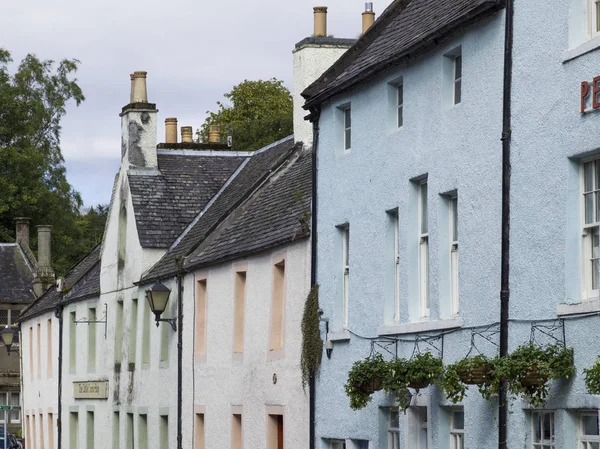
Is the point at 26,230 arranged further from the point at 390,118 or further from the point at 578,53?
the point at 578,53

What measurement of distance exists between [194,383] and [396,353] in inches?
Answer: 429

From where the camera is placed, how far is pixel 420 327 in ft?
62.1

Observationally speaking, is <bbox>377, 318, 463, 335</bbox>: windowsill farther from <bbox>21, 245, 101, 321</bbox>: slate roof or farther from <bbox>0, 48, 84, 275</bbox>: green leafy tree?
<bbox>0, 48, 84, 275</bbox>: green leafy tree

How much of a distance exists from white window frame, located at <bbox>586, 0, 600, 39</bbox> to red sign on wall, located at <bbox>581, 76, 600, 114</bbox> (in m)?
0.64

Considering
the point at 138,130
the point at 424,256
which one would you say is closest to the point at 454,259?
the point at 424,256

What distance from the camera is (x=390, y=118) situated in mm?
20797

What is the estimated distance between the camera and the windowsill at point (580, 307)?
14.3 m

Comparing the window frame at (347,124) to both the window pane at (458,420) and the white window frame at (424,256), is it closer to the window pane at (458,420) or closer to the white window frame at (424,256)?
the white window frame at (424,256)

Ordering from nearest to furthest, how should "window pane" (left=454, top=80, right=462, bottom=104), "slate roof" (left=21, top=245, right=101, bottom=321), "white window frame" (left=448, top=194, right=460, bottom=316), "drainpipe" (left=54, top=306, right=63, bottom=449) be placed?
"white window frame" (left=448, top=194, right=460, bottom=316) → "window pane" (left=454, top=80, right=462, bottom=104) → "slate roof" (left=21, top=245, right=101, bottom=321) → "drainpipe" (left=54, top=306, right=63, bottom=449)

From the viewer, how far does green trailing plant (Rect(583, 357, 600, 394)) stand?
531 inches

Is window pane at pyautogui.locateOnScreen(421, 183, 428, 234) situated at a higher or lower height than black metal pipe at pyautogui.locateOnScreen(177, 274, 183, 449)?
higher

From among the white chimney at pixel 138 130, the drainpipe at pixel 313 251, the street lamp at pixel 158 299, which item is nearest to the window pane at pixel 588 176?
the drainpipe at pixel 313 251

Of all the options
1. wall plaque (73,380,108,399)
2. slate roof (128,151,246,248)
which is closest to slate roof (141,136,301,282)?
slate roof (128,151,246,248)

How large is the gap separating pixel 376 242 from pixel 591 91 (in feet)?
21.4
